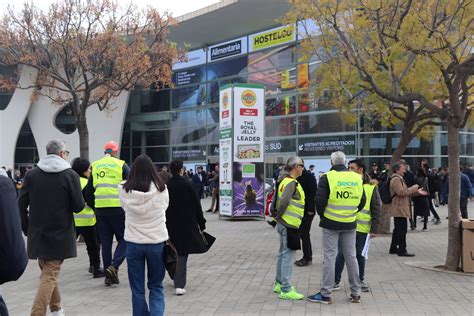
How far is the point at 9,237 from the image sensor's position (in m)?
3.54

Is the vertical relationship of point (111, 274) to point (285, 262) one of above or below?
below

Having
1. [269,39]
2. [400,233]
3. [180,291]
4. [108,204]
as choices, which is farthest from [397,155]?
[269,39]

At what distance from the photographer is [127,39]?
20.1 metres

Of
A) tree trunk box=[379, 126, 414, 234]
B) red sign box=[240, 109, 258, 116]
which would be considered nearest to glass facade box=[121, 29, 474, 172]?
A: red sign box=[240, 109, 258, 116]

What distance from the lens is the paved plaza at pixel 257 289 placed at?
595cm

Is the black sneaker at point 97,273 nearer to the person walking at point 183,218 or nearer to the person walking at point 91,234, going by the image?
the person walking at point 91,234

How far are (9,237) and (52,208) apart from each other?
1.53m

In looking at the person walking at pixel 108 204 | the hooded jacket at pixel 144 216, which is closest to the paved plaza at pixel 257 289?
the person walking at pixel 108 204

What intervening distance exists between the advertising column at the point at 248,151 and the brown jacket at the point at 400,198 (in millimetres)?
7123

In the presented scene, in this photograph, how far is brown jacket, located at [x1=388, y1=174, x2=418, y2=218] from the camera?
31.6 feet

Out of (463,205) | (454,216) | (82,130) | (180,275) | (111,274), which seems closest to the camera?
(180,275)

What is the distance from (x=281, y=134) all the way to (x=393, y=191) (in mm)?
23582

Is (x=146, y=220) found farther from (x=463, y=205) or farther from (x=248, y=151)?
(x=248, y=151)

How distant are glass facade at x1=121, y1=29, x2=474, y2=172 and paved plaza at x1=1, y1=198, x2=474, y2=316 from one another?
12020 mm
